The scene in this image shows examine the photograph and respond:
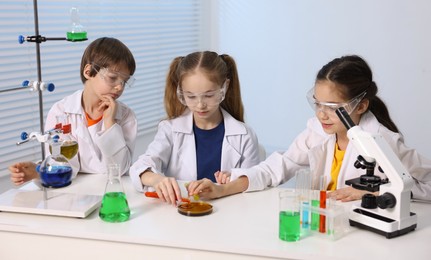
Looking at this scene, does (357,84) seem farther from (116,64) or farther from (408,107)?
(408,107)

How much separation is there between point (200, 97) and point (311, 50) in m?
2.56

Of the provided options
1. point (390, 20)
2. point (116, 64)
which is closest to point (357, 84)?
point (116, 64)

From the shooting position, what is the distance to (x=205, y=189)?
193cm

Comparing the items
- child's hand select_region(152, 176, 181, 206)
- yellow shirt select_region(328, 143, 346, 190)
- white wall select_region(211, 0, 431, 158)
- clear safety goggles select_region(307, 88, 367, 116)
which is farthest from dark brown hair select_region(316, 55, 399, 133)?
white wall select_region(211, 0, 431, 158)

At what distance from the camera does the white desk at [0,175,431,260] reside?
60.1 inches

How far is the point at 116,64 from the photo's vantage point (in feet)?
8.00

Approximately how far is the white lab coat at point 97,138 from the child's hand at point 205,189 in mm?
582

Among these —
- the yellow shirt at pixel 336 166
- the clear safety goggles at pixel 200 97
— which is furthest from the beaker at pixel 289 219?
the clear safety goggles at pixel 200 97

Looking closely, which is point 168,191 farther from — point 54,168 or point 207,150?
point 207,150

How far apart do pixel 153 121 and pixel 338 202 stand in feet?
9.09

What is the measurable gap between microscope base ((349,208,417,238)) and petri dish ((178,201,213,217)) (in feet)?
1.48

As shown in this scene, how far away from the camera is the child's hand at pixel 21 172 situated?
7.09 feet

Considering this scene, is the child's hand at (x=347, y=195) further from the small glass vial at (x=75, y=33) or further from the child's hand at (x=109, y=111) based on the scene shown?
the small glass vial at (x=75, y=33)

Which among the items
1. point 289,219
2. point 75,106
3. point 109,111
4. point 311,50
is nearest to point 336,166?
point 289,219
